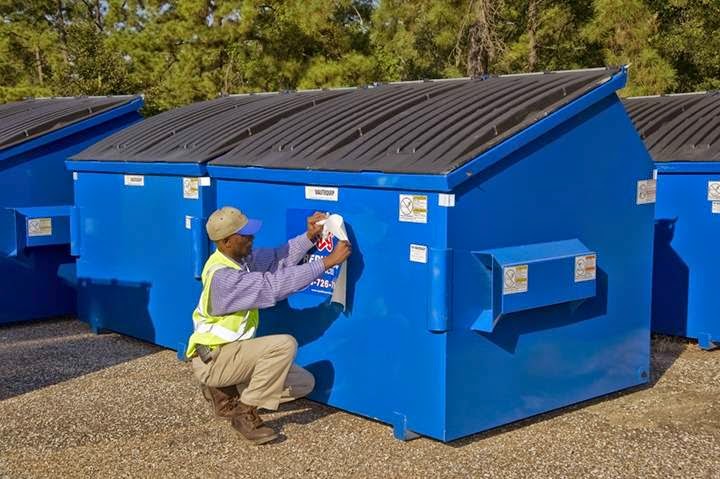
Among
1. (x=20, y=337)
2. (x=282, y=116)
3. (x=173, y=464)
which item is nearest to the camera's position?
(x=173, y=464)

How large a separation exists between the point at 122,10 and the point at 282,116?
24.2 metres

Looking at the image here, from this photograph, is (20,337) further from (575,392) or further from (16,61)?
(16,61)

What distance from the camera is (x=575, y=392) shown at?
5.63 meters

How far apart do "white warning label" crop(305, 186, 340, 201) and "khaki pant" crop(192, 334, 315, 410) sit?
0.87 meters

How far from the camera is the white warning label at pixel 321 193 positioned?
5.40m

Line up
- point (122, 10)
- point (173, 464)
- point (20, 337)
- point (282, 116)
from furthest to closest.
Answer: point (122, 10) < point (20, 337) < point (282, 116) < point (173, 464)

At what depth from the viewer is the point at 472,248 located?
490cm

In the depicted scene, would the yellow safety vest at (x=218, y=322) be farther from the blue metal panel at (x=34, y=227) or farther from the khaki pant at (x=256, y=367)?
the blue metal panel at (x=34, y=227)

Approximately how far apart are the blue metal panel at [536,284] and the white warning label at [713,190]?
1404 millimetres

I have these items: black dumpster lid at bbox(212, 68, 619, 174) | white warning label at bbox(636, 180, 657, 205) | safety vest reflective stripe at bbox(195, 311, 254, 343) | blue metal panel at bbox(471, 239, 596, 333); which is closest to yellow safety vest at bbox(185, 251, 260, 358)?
safety vest reflective stripe at bbox(195, 311, 254, 343)

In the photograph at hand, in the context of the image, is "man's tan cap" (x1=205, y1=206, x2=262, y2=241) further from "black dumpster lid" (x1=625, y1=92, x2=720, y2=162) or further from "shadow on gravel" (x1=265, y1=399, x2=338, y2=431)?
"black dumpster lid" (x1=625, y1=92, x2=720, y2=162)

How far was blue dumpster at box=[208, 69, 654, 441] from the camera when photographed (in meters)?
4.89

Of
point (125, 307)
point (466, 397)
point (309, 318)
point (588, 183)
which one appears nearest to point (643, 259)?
point (588, 183)

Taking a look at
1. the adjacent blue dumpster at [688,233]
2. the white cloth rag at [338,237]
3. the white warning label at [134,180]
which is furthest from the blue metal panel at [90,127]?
the adjacent blue dumpster at [688,233]
